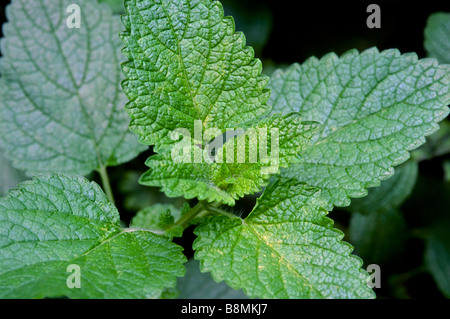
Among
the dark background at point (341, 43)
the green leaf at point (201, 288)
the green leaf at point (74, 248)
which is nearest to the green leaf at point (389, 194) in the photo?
the dark background at point (341, 43)

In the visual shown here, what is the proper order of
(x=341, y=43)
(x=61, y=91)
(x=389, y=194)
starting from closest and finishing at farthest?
1. (x=61, y=91)
2. (x=389, y=194)
3. (x=341, y=43)

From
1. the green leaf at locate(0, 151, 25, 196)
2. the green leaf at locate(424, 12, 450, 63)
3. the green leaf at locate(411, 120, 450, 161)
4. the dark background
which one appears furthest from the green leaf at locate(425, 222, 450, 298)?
the green leaf at locate(0, 151, 25, 196)

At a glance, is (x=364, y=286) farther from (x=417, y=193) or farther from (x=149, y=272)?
(x=417, y=193)

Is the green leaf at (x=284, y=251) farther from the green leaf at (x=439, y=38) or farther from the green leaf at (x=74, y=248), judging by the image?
the green leaf at (x=439, y=38)

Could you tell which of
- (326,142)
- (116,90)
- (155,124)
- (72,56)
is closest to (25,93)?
(72,56)

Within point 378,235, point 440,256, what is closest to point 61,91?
point 378,235

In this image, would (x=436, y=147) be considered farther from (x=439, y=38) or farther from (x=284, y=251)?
(x=284, y=251)

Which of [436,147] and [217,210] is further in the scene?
[436,147]
